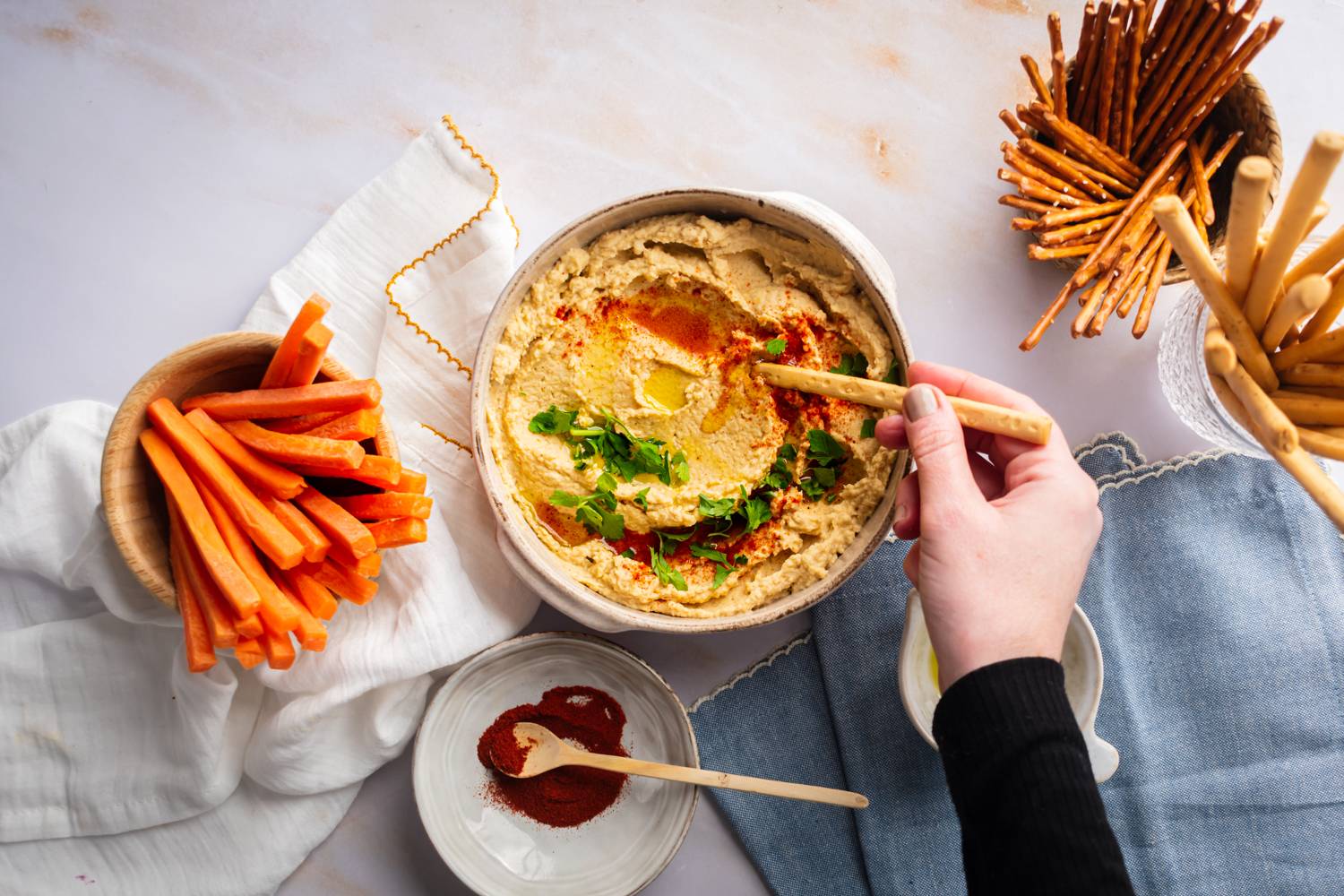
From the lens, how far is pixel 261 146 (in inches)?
88.8

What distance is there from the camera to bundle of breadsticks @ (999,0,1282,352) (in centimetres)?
195

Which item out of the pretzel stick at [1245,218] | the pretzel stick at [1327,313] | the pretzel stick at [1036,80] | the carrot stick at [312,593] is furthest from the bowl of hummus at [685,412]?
the pretzel stick at [1327,313]

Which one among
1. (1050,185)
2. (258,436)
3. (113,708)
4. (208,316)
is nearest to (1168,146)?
(1050,185)

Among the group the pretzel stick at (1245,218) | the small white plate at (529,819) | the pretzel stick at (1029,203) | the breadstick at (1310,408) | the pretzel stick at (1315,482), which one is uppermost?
the pretzel stick at (1245,218)

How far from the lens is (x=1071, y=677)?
208 centimetres

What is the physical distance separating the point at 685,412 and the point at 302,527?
77cm

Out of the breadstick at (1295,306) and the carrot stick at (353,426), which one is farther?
the carrot stick at (353,426)

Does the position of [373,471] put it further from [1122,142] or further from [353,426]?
[1122,142]

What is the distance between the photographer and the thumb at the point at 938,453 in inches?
63.1

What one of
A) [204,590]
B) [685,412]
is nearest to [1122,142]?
[685,412]

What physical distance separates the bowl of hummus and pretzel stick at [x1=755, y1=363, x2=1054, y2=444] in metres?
0.08

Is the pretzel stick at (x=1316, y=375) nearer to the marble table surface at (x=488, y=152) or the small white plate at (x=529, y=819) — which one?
the marble table surface at (x=488, y=152)

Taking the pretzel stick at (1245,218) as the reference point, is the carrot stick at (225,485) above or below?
below

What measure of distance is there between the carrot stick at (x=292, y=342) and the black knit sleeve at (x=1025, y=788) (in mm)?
1235
